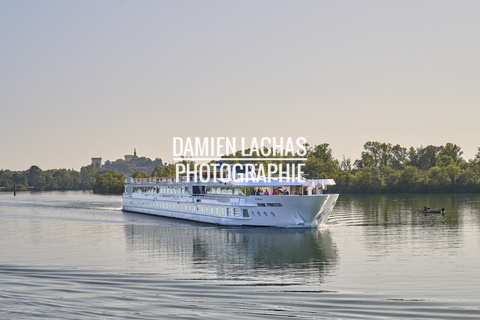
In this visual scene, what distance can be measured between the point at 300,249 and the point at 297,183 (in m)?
15.1

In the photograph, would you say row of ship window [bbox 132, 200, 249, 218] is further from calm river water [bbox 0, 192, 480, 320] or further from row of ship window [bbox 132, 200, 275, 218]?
calm river water [bbox 0, 192, 480, 320]

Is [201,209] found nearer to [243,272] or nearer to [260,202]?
[260,202]

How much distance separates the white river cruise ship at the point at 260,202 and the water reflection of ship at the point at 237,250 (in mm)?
1457

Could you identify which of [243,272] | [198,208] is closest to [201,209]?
[198,208]

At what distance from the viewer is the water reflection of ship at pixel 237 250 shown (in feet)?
140

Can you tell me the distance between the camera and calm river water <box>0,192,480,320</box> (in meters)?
29.9

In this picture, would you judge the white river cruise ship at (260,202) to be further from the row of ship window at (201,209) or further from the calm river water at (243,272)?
the calm river water at (243,272)

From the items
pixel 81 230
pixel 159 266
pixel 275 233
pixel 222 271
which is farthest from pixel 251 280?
pixel 81 230

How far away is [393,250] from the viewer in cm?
5034

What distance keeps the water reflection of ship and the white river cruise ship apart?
146 cm

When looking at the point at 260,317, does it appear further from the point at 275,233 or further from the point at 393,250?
the point at 275,233

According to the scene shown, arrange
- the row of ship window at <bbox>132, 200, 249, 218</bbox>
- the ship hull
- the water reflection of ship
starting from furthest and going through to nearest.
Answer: the row of ship window at <bbox>132, 200, 249, 218</bbox>, the ship hull, the water reflection of ship

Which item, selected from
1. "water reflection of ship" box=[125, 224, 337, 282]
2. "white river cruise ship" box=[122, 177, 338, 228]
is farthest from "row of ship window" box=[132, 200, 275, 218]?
"water reflection of ship" box=[125, 224, 337, 282]

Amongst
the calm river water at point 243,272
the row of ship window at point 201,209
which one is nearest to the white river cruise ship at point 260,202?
the row of ship window at point 201,209
